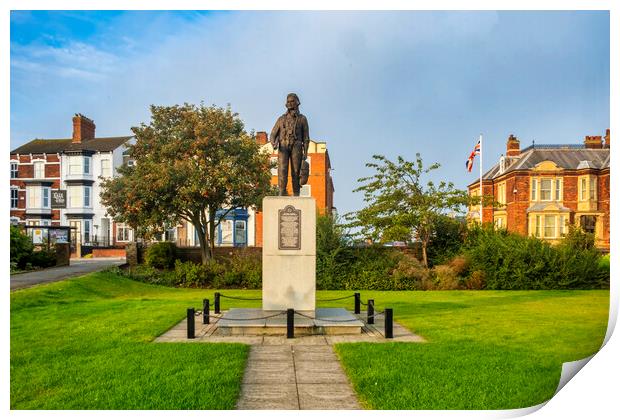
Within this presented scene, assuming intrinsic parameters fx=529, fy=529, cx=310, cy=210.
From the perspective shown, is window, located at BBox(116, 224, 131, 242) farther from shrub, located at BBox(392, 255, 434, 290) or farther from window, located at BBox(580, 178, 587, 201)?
window, located at BBox(580, 178, 587, 201)

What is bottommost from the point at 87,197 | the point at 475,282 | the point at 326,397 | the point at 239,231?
the point at 475,282

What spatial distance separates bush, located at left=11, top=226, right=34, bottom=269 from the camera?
79.3ft

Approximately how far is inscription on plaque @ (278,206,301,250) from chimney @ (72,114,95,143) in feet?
139

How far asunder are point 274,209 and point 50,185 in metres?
43.7

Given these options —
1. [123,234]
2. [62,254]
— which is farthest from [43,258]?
[123,234]

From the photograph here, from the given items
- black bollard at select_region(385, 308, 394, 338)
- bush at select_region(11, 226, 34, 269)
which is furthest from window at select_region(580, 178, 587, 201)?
bush at select_region(11, 226, 34, 269)

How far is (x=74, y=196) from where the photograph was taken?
48062mm

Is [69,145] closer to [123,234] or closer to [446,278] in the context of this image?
[123,234]

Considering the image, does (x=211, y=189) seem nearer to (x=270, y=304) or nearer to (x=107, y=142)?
(x=270, y=304)

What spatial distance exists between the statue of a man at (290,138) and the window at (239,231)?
105 feet

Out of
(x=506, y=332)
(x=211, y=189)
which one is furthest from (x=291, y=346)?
(x=211, y=189)

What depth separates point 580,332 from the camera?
12.0 meters

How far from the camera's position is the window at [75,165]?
156 feet

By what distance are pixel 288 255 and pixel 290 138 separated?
278 centimetres
